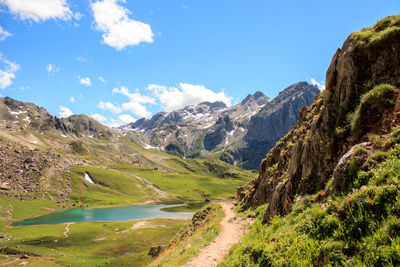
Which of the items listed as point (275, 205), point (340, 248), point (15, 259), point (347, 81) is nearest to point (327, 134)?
point (347, 81)

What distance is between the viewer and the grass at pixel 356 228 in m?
6.29

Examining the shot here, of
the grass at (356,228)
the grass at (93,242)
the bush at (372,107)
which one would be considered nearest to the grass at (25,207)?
the grass at (93,242)

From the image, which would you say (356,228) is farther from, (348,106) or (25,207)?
(25,207)

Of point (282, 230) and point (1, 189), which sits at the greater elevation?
point (282, 230)

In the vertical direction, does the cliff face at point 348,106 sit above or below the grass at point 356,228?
above

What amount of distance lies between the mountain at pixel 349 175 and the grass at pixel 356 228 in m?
0.02

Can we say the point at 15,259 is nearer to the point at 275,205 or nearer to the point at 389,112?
the point at 275,205

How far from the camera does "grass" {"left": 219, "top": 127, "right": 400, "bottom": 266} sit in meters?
6.29

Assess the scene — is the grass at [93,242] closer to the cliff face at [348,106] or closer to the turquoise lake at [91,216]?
the turquoise lake at [91,216]

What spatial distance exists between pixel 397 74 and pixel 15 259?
89.1 m

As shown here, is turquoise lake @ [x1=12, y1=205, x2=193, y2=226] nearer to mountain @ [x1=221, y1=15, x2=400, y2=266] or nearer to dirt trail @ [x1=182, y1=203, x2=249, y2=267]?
dirt trail @ [x1=182, y1=203, x2=249, y2=267]

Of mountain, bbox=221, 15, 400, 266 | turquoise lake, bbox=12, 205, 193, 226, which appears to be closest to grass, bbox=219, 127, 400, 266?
mountain, bbox=221, 15, 400, 266

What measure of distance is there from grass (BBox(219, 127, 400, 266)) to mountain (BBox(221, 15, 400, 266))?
0.08 feet

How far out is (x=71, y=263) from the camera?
59.5m
